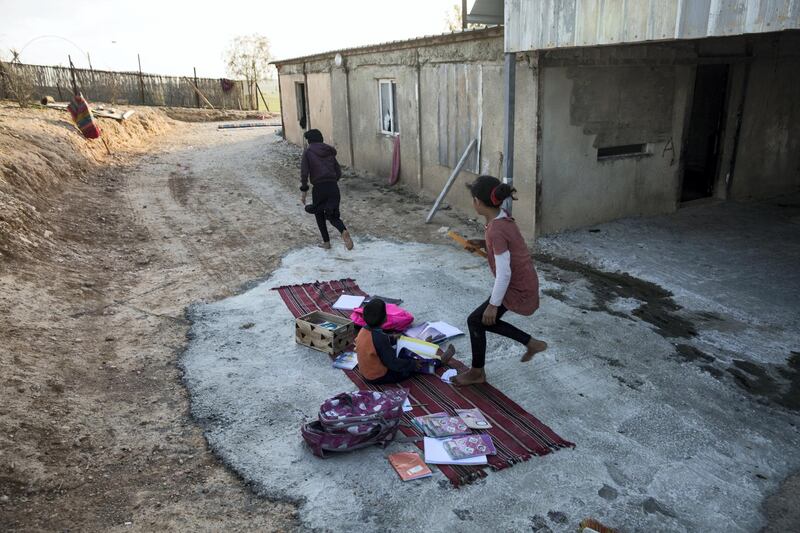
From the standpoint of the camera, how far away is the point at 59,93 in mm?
23719

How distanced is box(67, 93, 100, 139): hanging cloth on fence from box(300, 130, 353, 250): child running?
9762mm

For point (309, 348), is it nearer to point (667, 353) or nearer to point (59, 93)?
point (667, 353)

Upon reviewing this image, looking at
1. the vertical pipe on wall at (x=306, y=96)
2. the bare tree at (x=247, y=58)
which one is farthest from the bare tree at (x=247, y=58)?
the vertical pipe on wall at (x=306, y=96)

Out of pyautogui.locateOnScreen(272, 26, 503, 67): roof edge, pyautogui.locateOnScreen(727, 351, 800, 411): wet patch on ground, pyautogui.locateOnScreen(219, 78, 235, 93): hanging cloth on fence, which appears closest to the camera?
pyautogui.locateOnScreen(727, 351, 800, 411): wet patch on ground

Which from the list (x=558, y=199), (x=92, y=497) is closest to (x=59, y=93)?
(x=558, y=199)

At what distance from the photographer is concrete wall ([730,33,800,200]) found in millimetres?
9633

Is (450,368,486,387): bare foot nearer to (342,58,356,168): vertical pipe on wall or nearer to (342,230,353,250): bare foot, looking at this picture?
(342,230,353,250): bare foot

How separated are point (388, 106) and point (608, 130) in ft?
19.1

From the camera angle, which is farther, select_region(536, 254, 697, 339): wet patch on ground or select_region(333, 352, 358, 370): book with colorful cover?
select_region(536, 254, 697, 339): wet patch on ground

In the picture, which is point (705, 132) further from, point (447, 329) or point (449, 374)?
point (449, 374)

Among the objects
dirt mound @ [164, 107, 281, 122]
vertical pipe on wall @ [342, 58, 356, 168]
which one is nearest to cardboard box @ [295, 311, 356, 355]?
vertical pipe on wall @ [342, 58, 356, 168]

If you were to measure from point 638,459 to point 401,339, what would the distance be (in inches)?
83.5

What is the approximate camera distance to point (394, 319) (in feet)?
17.9

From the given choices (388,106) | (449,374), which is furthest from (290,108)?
(449,374)
